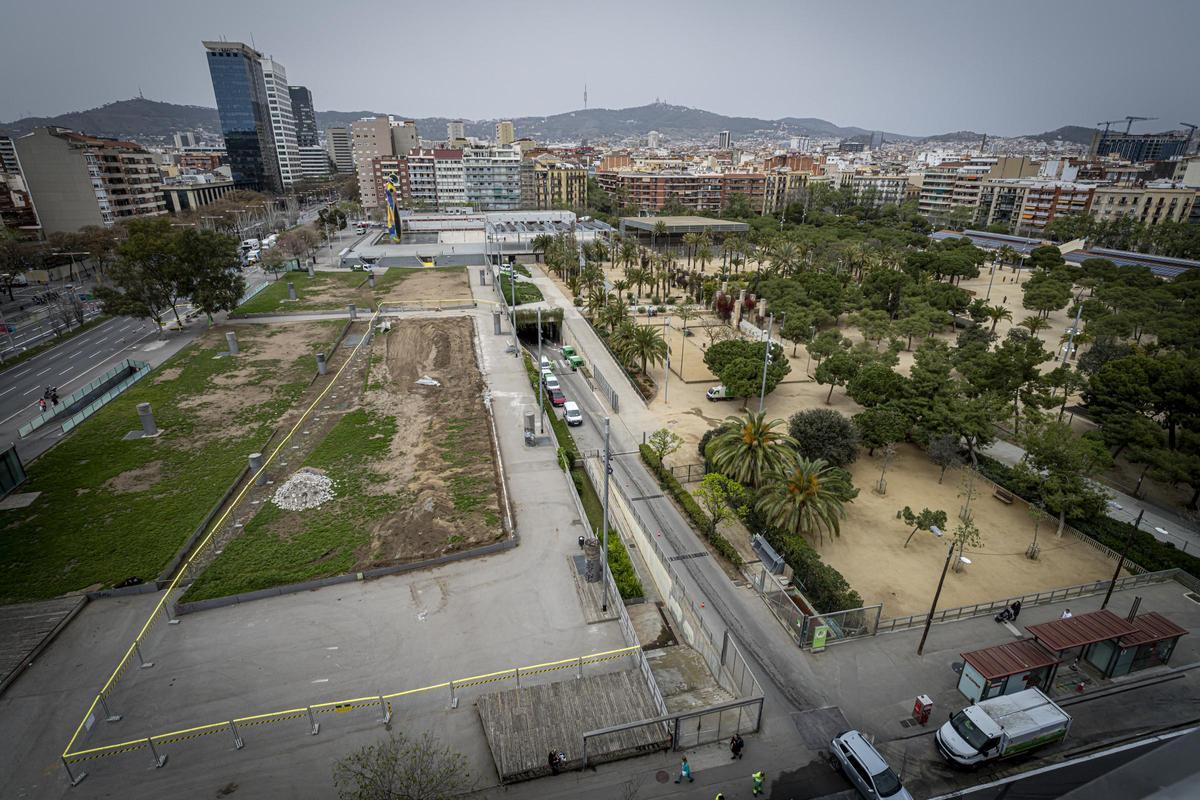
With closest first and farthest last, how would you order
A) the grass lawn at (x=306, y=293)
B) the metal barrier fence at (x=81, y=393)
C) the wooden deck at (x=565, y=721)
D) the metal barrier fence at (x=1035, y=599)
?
the wooden deck at (x=565, y=721) < the metal barrier fence at (x=1035, y=599) < the metal barrier fence at (x=81, y=393) < the grass lawn at (x=306, y=293)

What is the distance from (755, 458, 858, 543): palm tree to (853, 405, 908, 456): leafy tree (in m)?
8.04

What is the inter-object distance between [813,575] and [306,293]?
255 feet

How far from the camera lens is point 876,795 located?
17.9 meters

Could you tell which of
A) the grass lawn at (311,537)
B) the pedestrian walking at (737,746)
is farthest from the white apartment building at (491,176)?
the pedestrian walking at (737,746)

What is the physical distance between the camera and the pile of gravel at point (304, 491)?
32.7 meters

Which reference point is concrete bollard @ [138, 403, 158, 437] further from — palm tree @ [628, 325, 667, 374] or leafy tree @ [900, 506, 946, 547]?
leafy tree @ [900, 506, 946, 547]

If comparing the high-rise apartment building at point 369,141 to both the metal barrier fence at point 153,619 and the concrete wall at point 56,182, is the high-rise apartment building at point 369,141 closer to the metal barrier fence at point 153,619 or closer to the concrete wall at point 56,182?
the concrete wall at point 56,182

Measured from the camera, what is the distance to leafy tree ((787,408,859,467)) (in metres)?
→ 37.2

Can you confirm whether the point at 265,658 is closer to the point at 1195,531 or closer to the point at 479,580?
the point at 479,580

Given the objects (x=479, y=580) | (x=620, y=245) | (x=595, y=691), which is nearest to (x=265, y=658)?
(x=479, y=580)

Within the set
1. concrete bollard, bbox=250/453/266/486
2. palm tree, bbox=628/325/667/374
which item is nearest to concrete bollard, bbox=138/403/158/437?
concrete bollard, bbox=250/453/266/486

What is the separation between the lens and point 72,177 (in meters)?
98.2

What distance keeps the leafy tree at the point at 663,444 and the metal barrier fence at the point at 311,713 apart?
16.9 meters

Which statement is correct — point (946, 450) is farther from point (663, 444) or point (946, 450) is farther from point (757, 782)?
point (757, 782)
